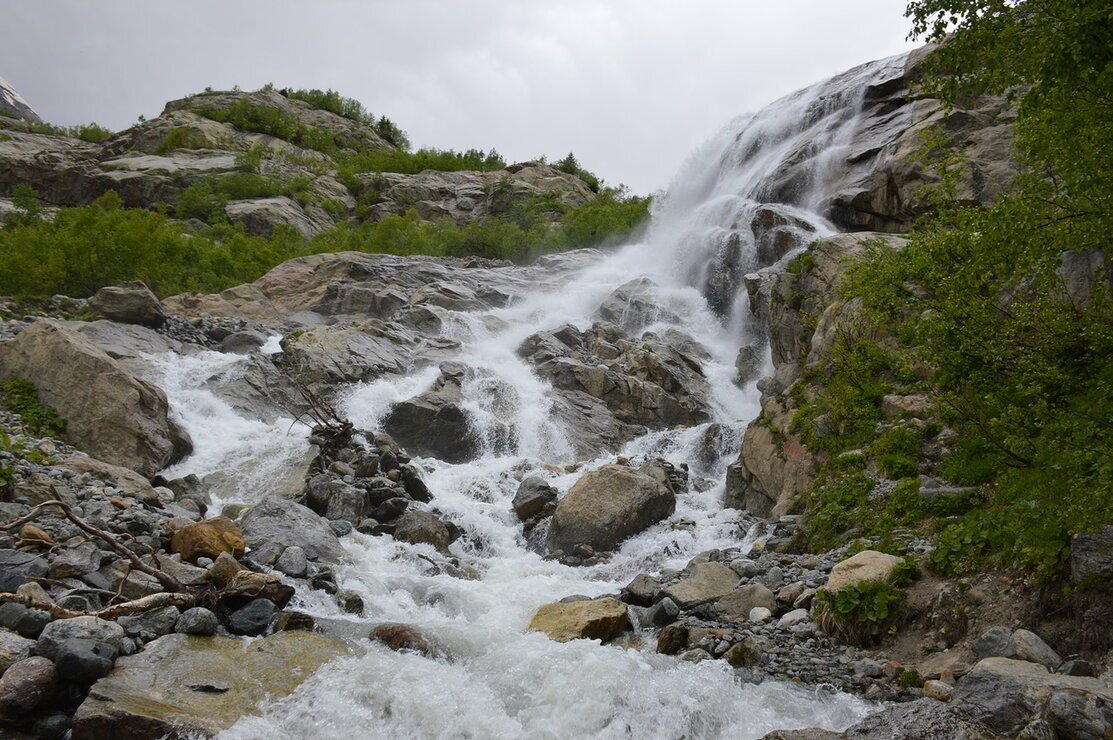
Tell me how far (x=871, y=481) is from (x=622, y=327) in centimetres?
1970

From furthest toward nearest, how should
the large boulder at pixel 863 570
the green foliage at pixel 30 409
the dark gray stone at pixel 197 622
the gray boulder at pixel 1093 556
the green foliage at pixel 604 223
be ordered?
the green foliage at pixel 604 223, the green foliage at pixel 30 409, the large boulder at pixel 863 570, the dark gray stone at pixel 197 622, the gray boulder at pixel 1093 556

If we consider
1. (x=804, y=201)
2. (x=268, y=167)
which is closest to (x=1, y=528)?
(x=804, y=201)

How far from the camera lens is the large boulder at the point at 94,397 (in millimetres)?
13648

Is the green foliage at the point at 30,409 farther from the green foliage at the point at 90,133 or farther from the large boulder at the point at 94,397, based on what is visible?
the green foliage at the point at 90,133

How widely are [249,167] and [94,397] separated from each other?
150ft

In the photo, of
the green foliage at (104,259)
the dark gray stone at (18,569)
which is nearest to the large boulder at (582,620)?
the dark gray stone at (18,569)

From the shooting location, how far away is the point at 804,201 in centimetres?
2805

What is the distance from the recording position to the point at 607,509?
13695 mm

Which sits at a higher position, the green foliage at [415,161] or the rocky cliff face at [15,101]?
the rocky cliff face at [15,101]

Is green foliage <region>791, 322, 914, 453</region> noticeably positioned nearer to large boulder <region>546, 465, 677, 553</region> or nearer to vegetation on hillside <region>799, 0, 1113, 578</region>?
vegetation on hillside <region>799, 0, 1113, 578</region>

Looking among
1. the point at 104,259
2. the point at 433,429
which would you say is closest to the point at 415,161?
the point at 104,259

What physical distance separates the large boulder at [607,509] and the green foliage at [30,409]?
34.1 feet

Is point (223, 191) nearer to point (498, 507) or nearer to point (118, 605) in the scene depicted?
point (498, 507)

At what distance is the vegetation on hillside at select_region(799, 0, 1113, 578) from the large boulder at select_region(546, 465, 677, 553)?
5.01 m
